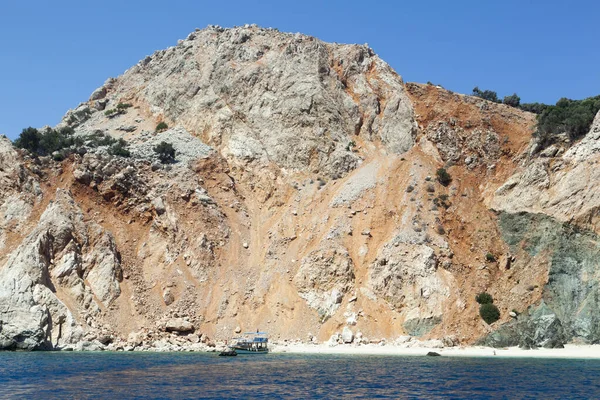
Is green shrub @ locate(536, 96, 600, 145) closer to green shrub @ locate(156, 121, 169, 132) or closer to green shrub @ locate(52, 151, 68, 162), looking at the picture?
green shrub @ locate(156, 121, 169, 132)

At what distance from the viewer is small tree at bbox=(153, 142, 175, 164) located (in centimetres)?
7716

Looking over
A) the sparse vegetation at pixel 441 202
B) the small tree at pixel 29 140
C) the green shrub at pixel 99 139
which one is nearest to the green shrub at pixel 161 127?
the green shrub at pixel 99 139

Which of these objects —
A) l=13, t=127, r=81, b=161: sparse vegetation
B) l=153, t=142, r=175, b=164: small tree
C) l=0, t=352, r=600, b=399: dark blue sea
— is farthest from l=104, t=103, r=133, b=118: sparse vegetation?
l=0, t=352, r=600, b=399: dark blue sea

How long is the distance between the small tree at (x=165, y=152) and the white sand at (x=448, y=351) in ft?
104

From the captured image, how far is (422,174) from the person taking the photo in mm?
70812

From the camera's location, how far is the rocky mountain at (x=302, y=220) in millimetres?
55656

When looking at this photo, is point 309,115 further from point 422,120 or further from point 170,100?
point 170,100

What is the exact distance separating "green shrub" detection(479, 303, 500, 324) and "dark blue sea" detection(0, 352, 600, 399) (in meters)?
6.62

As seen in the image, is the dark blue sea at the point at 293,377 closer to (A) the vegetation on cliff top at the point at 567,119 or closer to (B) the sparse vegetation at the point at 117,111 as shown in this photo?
(A) the vegetation on cliff top at the point at 567,119

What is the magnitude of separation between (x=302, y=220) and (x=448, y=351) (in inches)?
987

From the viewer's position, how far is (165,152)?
7744cm

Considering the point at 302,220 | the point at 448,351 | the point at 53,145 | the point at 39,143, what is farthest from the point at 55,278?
the point at 448,351

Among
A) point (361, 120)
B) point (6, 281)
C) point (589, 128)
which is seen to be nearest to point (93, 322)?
point (6, 281)

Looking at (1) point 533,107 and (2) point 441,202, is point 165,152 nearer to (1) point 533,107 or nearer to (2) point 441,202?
(2) point 441,202
